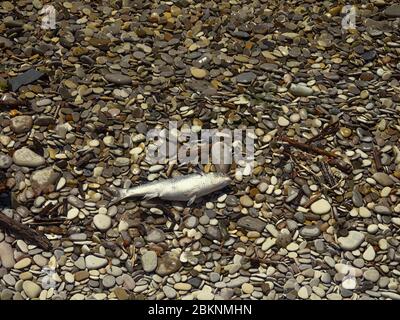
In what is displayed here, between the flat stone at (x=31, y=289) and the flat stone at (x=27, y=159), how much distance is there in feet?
2.47

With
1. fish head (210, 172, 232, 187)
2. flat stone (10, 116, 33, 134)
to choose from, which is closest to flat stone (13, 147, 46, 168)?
flat stone (10, 116, 33, 134)

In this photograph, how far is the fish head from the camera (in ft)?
11.0

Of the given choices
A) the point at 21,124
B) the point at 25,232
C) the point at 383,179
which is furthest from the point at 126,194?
the point at 383,179

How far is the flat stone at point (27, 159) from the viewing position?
11.3 feet

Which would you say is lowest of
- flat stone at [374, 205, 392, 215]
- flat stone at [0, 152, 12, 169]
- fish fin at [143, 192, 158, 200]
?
flat stone at [374, 205, 392, 215]

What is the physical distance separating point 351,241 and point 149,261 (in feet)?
3.81

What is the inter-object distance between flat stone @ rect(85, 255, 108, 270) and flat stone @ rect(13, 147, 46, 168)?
710mm

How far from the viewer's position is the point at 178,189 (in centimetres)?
332

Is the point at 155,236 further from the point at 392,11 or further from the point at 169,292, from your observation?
the point at 392,11

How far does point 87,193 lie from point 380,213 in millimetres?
1758

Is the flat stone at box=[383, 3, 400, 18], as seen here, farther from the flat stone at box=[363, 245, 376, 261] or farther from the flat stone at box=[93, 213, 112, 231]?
the flat stone at box=[93, 213, 112, 231]

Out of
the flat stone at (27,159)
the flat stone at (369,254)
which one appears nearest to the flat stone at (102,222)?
the flat stone at (27,159)

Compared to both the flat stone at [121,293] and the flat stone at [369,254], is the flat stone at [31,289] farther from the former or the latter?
the flat stone at [369,254]

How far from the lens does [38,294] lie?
9.91ft
